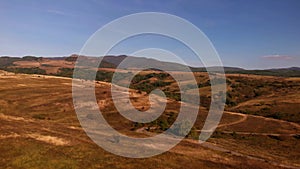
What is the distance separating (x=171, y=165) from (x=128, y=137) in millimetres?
20567

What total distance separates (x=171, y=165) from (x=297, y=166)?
110 ft

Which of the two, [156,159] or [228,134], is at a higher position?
[156,159]

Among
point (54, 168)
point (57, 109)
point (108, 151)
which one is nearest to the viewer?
point (54, 168)

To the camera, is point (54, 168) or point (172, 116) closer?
point (54, 168)

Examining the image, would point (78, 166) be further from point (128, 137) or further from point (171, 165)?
point (128, 137)

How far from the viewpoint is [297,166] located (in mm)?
63688

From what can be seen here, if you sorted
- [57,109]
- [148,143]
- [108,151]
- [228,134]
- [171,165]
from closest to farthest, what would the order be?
[171,165] → [108,151] → [148,143] → [228,134] → [57,109]

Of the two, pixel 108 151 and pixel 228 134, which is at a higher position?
pixel 108 151

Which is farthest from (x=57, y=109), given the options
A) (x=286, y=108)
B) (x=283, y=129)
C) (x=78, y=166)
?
(x=286, y=108)

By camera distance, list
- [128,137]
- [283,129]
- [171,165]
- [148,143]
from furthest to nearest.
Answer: [283,129] → [128,137] → [148,143] → [171,165]

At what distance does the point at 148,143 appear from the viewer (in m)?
61.2

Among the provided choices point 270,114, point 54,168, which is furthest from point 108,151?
point 270,114

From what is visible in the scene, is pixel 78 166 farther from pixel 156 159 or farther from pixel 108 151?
pixel 156 159

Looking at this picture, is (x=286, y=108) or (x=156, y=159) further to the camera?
(x=286, y=108)
